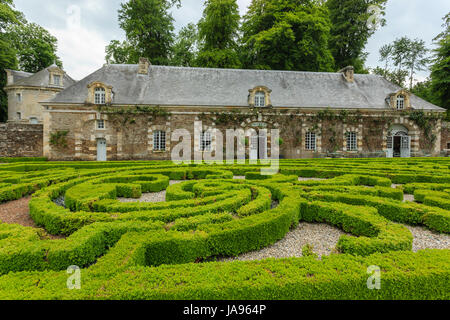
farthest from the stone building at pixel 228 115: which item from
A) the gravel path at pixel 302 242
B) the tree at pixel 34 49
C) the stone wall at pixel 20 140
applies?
the tree at pixel 34 49

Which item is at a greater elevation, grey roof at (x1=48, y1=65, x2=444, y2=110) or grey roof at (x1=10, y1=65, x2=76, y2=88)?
grey roof at (x1=10, y1=65, x2=76, y2=88)

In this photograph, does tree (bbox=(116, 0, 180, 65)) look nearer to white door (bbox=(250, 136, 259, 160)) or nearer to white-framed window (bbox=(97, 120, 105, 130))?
white-framed window (bbox=(97, 120, 105, 130))

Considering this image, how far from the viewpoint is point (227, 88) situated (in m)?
20.1

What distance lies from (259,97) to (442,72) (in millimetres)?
21360

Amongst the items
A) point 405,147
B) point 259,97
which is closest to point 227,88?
point 259,97

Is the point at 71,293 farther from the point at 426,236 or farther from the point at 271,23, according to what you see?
the point at 271,23

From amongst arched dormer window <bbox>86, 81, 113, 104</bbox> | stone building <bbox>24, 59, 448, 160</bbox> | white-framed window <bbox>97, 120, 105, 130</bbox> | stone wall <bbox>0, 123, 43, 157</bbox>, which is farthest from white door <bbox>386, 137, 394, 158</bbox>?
stone wall <bbox>0, 123, 43, 157</bbox>

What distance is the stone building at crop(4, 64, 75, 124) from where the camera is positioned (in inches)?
1094

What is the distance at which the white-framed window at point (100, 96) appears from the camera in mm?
17953

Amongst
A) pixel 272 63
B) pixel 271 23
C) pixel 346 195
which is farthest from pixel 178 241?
pixel 271 23

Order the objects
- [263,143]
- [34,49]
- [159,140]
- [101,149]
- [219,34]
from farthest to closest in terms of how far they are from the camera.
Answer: [34,49], [219,34], [263,143], [159,140], [101,149]

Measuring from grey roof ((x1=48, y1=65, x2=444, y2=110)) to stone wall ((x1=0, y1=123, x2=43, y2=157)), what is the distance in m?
4.59

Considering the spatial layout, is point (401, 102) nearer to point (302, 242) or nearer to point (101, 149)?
point (302, 242)

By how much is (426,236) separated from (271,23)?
28.1 meters
